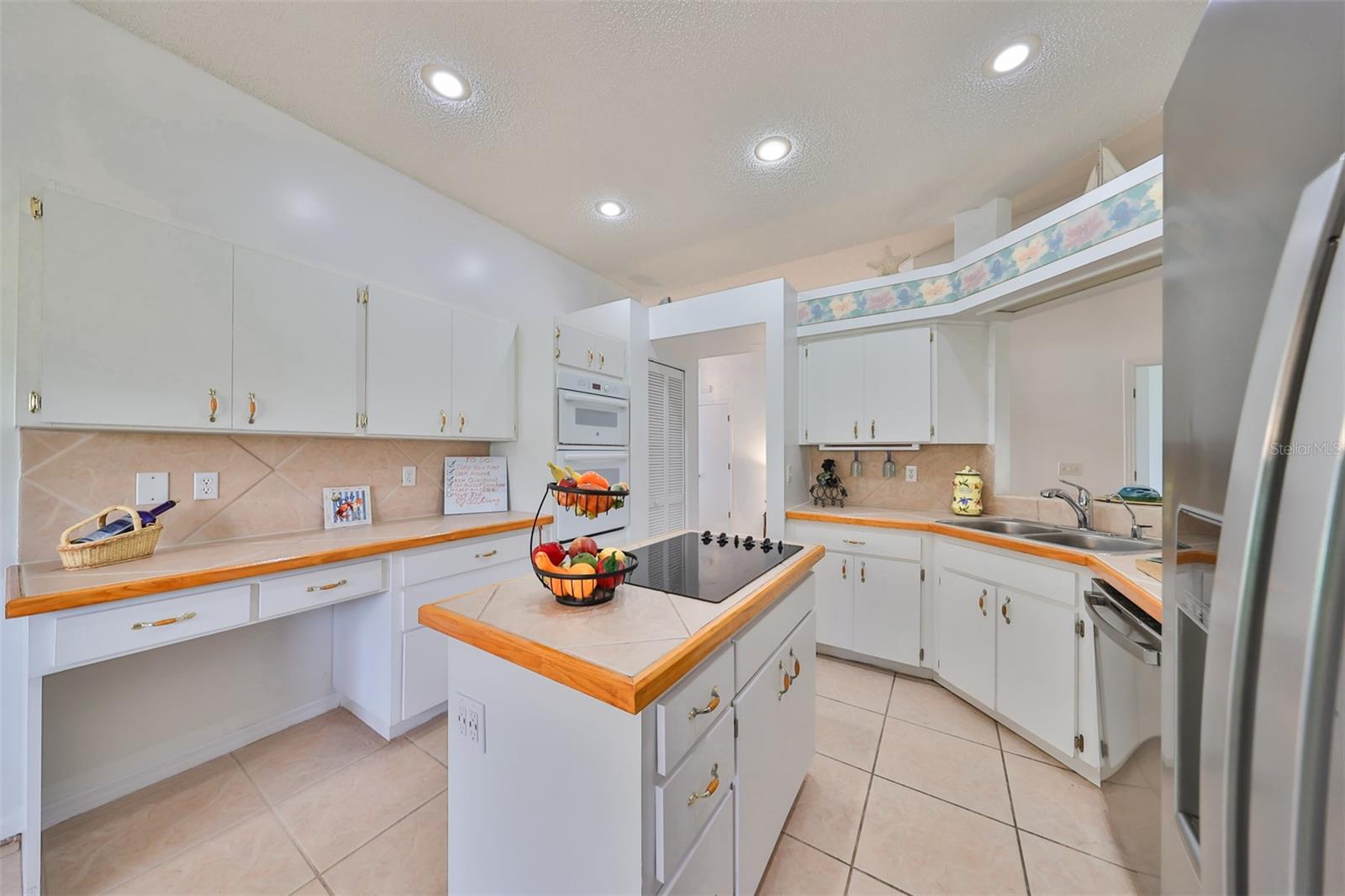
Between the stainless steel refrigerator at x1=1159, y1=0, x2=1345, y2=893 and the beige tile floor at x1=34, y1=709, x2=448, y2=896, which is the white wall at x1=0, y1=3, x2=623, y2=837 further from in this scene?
the stainless steel refrigerator at x1=1159, y1=0, x2=1345, y2=893

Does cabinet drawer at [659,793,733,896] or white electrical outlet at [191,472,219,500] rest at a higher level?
white electrical outlet at [191,472,219,500]

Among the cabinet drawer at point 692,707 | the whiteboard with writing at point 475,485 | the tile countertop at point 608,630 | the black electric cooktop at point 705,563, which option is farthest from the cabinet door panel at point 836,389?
the cabinet drawer at point 692,707

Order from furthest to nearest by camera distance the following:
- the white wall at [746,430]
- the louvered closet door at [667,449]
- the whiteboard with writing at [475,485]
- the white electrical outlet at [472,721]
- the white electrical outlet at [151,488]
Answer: the white wall at [746,430]
the louvered closet door at [667,449]
the whiteboard with writing at [475,485]
the white electrical outlet at [151,488]
the white electrical outlet at [472,721]

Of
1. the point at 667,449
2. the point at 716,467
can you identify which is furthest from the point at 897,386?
the point at 716,467

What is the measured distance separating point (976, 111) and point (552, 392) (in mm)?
2532

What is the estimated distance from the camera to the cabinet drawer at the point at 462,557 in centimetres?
207

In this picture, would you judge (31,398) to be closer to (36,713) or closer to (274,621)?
(36,713)

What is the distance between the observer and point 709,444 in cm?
602

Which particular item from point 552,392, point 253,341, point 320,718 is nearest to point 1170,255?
point 552,392

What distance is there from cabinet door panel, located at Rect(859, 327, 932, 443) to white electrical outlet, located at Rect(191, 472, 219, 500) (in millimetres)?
3432

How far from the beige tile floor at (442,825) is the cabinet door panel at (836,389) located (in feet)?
5.82

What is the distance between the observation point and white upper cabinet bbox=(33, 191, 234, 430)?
145cm

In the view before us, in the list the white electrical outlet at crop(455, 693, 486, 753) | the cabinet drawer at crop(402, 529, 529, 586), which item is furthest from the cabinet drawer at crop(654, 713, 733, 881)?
the cabinet drawer at crop(402, 529, 529, 586)

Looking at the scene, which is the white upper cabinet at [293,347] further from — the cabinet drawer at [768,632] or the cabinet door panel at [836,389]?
the cabinet door panel at [836,389]
